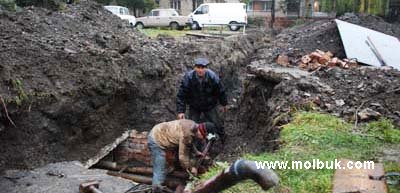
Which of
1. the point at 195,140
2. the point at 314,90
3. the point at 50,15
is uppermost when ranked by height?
the point at 50,15

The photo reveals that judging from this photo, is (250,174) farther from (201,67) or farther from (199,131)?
(201,67)

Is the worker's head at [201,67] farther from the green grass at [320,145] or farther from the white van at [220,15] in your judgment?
the white van at [220,15]

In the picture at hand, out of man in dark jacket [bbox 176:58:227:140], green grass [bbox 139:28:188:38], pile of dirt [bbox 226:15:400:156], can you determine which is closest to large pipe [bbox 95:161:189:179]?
man in dark jacket [bbox 176:58:227:140]

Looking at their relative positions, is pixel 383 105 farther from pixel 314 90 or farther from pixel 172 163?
pixel 172 163

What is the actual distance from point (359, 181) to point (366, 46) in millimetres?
7343

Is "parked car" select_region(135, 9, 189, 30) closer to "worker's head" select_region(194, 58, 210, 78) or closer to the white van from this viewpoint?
the white van

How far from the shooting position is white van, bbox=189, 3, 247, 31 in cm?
2672

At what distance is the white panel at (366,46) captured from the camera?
9.50 meters

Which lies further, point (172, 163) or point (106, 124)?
point (106, 124)

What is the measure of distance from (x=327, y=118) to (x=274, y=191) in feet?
7.67

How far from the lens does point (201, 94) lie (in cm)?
710

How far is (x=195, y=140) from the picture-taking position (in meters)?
6.21

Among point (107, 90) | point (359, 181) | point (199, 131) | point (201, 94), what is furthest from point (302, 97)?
point (107, 90)

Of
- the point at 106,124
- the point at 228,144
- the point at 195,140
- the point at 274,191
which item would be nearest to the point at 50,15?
the point at 106,124
